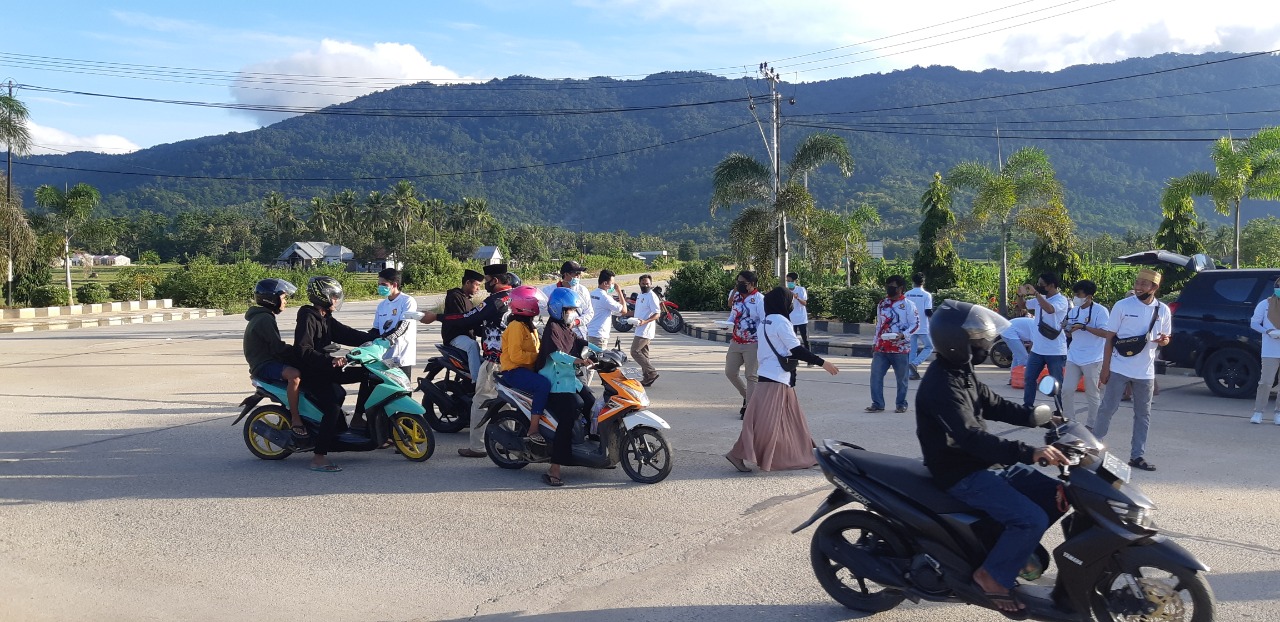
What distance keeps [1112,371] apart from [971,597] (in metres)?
4.54

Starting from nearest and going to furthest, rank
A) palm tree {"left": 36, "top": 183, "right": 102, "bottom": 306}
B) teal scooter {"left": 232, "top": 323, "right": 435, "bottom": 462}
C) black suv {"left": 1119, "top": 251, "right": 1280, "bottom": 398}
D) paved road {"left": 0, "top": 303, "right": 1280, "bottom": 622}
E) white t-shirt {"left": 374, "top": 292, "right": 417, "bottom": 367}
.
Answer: paved road {"left": 0, "top": 303, "right": 1280, "bottom": 622}
teal scooter {"left": 232, "top": 323, "right": 435, "bottom": 462}
white t-shirt {"left": 374, "top": 292, "right": 417, "bottom": 367}
black suv {"left": 1119, "top": 251, "right": 1280, "bottom": 398}
palm tree {"left": 36, "top": 183, "right": 102, "bottom": 306}

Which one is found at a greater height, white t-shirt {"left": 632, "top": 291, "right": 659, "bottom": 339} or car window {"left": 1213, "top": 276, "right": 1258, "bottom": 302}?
car window {"left": 1213, "top": 276, "right": 1258, "bottom": 302}

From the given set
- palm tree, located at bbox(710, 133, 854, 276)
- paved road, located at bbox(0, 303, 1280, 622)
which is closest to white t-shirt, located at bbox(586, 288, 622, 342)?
paved road, located at bbox(0, 303, 1280, 622)

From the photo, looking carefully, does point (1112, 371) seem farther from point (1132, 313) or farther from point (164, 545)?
point (164, 545)

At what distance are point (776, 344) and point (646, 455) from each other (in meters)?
1.37

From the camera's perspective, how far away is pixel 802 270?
32.5 metres

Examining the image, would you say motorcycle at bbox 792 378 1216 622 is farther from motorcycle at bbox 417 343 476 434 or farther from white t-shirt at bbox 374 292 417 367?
white t-shirt at bbox 374 292 417 367

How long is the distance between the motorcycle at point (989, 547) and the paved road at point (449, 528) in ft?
1.10

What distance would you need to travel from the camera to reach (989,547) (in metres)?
4.14

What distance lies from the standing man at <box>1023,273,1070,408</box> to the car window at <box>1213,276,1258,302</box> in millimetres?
3373

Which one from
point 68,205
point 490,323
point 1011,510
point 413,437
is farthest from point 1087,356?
point 68,205

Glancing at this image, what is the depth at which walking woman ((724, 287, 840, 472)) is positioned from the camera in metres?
7.34

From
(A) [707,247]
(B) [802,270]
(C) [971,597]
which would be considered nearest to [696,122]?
(A) [707,247]

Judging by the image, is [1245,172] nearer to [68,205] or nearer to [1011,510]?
[1011,510]
